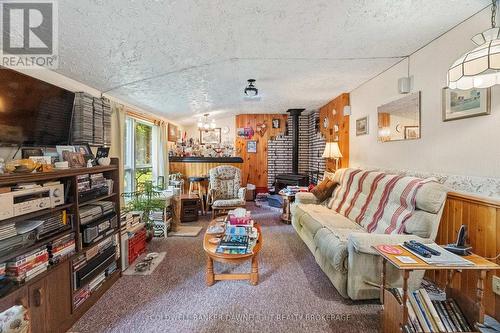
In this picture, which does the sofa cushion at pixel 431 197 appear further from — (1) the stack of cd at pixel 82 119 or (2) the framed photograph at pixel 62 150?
(1) the stack of cd at pixel 82 119

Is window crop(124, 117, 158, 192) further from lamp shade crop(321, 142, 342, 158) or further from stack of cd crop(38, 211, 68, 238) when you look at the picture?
lamp shade crop(321, 142, 342, 158)

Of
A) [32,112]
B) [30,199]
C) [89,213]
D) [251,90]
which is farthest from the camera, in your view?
[251,90]

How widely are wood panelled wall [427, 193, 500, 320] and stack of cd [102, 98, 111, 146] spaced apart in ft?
11.4

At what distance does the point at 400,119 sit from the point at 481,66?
4.67 feet

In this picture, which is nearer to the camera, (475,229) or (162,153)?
(475,229)

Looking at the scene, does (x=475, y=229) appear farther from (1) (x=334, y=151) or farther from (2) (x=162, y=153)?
(2) (x=162, y=153)

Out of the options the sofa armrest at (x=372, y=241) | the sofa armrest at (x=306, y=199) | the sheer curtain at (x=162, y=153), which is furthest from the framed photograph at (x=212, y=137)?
the sofa armrest at (x=372, y=241)

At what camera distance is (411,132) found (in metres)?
2.55

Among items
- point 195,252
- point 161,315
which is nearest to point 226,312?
point 161,315

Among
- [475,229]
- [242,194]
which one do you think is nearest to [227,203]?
[242,194]

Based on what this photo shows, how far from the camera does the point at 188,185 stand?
17.4 feet

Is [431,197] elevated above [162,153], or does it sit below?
below

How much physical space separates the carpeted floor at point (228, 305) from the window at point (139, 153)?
178 centimetres

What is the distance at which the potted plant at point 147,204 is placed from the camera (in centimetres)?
322
